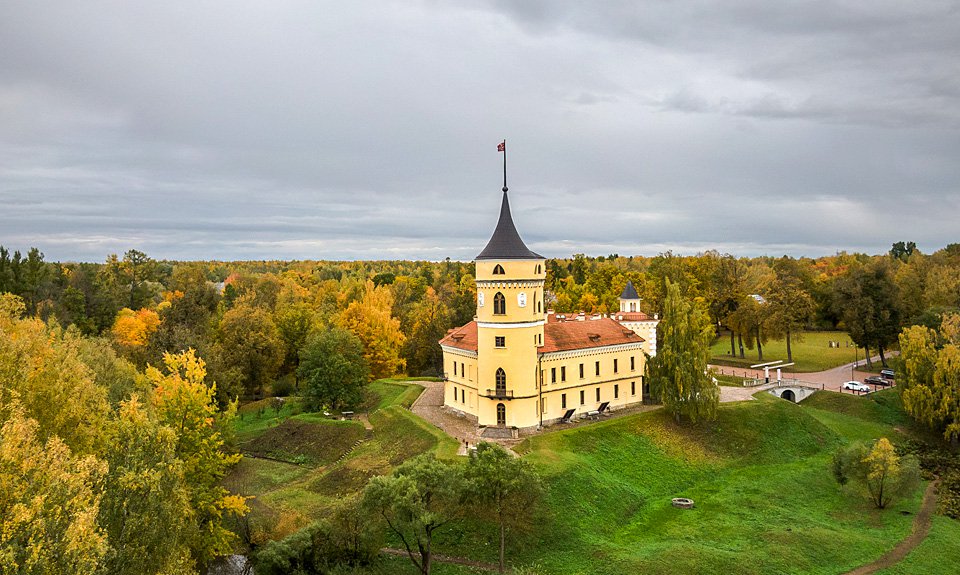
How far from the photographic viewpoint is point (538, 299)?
39031 millimetres

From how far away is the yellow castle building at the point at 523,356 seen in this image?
3753 cm

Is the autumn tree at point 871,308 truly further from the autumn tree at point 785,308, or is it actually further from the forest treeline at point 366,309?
the autumn tree at point 785,308

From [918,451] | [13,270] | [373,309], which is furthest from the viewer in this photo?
[373,309]

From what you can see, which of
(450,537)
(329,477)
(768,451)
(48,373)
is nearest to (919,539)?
(768,451)

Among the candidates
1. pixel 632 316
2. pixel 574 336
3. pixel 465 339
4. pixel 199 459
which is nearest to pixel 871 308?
pixel 632 316

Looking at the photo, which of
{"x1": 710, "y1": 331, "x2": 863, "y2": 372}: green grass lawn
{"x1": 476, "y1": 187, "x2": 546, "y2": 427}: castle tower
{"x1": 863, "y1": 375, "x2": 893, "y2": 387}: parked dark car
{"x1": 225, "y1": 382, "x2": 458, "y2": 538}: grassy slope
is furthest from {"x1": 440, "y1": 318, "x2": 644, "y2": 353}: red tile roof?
{"x1": 863, "y1": 375, "x2": 893, "y2": 387}: parked dark car

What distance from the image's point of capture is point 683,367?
4088cm

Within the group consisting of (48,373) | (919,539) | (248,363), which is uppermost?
(48,373)

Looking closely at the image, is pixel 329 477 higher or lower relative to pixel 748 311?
lower

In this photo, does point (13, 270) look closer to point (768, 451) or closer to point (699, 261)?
point (768, 451)

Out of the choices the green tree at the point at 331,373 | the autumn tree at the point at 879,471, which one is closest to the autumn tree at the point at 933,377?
the autumn tree at the point at 879,471

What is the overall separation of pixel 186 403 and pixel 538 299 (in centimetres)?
2189

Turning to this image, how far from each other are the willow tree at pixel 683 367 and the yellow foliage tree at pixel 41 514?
35.0 meters

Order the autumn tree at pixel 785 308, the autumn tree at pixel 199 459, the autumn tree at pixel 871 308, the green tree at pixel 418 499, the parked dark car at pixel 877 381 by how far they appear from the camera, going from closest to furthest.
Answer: the green tree at pixel 418 499 < the autumn tree at pixel 199 459 < the parked dark car at pixel 877 381 < the autumn tree at pixel 871 308 < the autumn tree at pixel 785 308
